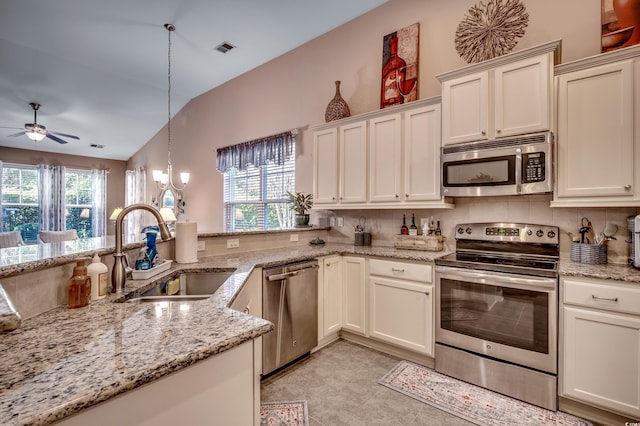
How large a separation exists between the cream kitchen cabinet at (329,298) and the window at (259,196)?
5.02 ft

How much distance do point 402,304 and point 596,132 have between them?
1.82 metres

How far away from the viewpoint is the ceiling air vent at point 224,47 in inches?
164

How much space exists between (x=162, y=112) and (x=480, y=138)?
6.34 meters

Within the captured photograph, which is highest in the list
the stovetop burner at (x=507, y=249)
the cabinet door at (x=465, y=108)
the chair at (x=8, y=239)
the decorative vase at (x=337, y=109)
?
the decorative vase at (x=337, y=109)

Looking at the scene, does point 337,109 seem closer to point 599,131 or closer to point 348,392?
point 599,131

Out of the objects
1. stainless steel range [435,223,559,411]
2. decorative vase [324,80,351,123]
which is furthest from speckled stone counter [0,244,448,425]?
decorative vase [324,80,351,123]

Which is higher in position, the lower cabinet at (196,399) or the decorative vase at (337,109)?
the decorative vase at (337,109)

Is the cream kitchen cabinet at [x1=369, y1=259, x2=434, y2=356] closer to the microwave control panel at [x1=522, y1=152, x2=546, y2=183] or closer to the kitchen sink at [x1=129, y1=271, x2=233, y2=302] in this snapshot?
the microwave control panel at [x1=522, y1=152, x2=546, y2=183]

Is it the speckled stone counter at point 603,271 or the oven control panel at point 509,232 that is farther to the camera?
the oven control panel at point 509,232

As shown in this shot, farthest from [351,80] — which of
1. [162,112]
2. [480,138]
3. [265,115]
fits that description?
[162,112]

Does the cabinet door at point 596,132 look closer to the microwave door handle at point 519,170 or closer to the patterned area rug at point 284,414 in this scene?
the microwave door handle at point 519,170

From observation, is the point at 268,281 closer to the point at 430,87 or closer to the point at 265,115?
the point at 430,87

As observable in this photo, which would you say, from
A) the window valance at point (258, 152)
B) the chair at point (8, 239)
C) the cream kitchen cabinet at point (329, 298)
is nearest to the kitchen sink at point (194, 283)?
the cream kitchen cabinet at point (329, 298)

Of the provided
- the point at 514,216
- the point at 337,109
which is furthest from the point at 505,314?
the point at 337,109
